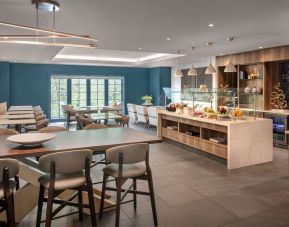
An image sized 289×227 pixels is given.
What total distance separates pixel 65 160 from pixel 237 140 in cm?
337

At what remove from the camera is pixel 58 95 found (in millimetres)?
11641

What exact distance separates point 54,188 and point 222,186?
98.2 inches

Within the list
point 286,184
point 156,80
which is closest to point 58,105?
point 156,80

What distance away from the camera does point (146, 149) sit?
2637mm

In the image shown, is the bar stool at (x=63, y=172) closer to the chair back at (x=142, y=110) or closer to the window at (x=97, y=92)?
the chair back at (x=142, y=110)

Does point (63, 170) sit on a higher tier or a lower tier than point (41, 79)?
lower

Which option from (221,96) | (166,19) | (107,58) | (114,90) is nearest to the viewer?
(166,19)

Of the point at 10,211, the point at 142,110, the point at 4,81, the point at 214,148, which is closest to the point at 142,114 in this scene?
the point at 142,110

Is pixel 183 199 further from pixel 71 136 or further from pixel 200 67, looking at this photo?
pixel 200 67

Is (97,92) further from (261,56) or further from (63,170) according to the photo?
(63,170)

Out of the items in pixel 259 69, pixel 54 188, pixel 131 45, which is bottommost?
pixel 54 188

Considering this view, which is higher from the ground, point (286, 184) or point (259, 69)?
point (259, 69)

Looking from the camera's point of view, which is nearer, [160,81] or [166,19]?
[166,19]

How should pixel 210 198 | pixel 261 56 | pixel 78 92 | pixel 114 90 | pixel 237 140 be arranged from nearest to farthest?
pixel 210 198 < pixel 237 140 < pixel 261 56 < pixel 78 92 < pixel 114 90
